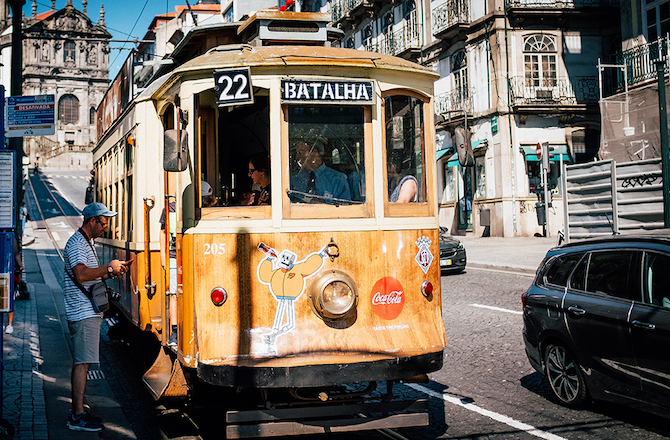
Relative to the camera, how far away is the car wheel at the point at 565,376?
6.27 metres

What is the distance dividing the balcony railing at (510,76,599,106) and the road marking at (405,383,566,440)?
24869 mm

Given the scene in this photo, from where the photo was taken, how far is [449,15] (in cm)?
3228

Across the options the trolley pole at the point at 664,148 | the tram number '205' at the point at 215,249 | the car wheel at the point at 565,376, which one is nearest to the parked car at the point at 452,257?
the trolley pole at the point at 664,148

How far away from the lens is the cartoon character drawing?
5074 mm

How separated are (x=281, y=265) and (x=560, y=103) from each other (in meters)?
27.3

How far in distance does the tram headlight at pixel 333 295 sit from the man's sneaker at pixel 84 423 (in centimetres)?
224

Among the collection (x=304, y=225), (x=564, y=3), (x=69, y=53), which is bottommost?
(x=304, y=225)

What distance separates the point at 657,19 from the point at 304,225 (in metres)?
22.5

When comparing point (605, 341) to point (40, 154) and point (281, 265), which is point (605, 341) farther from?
point (40, 154)

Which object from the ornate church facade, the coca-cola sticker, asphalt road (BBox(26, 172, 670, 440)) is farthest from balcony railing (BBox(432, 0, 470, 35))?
the ornate church facade

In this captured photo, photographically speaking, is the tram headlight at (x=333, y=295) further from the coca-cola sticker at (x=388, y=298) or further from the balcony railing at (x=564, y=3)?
the balcony railing at (x=564, y=3)

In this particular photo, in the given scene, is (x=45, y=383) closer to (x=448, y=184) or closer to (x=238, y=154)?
(x=238, y=154)

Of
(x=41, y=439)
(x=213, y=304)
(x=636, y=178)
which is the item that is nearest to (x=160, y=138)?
(x=213, y=304)

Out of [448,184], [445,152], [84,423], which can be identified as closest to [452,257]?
[84,423]
